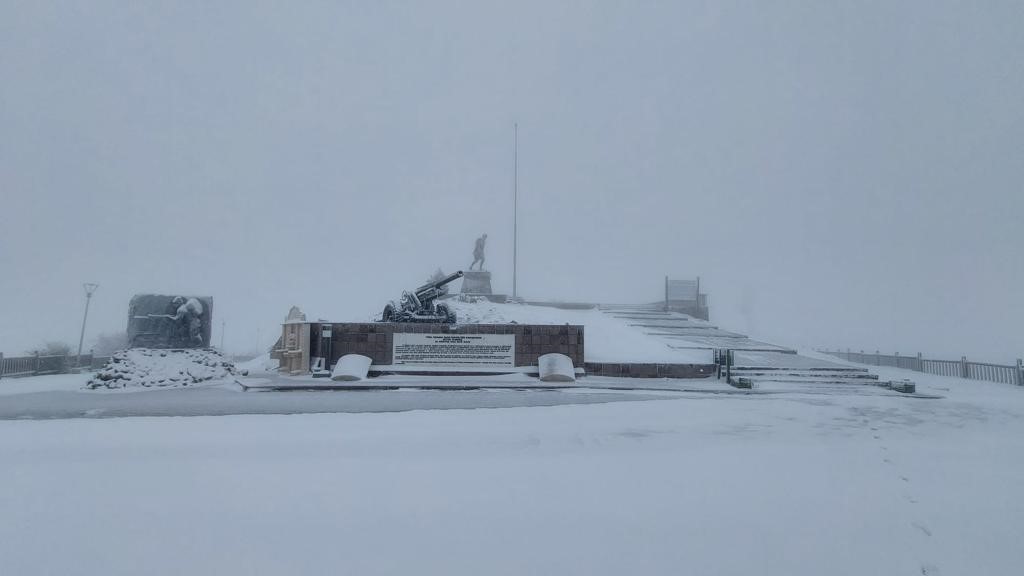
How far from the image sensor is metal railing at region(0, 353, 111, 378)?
15.7 meters

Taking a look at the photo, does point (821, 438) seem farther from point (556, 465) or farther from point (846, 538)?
point (556, 465)

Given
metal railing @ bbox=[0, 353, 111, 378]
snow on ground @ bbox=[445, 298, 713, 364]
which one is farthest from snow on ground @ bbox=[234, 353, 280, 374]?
snow on ground @ bbox=[445, 298, 713, 364]

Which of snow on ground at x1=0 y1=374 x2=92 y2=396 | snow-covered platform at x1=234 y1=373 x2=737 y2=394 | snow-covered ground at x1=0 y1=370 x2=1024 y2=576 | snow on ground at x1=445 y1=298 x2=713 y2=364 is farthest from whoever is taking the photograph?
→ snow on ground at x1=445 y1=298 x2=713 y2=364

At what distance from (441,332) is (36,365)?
42.7 ft

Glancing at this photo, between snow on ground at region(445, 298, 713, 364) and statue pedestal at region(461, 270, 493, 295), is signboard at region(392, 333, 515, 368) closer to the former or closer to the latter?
snow on ground at region(445, 298, 713, 364)

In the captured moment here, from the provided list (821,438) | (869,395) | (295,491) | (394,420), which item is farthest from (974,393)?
(295,491)

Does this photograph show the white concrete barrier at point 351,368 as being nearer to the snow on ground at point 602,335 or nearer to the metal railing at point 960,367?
the snow on ground at point 602,335

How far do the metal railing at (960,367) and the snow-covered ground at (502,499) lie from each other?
11.9m

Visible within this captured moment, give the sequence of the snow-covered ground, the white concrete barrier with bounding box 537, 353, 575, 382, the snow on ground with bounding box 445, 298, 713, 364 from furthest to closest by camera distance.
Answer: the snow on ground with bounding box 445, 298, 713, 364 → the white concrete barrier with bounding box 537, 353, 575, 382 → the snow-covered ground

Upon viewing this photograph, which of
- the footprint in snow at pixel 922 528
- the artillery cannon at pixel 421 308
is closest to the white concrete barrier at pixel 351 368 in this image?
the artillery cannon at pixel 421 308

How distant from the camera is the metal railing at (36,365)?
15.7m

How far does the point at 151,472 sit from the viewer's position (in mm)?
5219

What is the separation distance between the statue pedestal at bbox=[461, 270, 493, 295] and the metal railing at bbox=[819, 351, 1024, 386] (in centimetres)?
1800

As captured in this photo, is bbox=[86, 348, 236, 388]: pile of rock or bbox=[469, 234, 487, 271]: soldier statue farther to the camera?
bbox=[469, 234, 487, 271]: soldier statue
